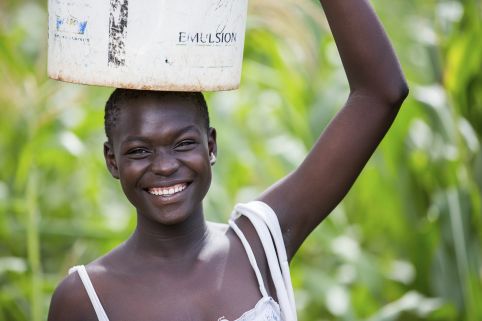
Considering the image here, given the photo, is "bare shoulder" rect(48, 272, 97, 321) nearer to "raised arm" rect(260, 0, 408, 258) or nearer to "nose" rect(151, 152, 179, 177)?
"nose" rect(151, 152, 179, 177)

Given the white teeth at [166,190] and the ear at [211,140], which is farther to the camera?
the ear at [211,140]

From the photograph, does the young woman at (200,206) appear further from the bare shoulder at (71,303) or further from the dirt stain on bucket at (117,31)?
the dirt stain on bucket at (117,31)

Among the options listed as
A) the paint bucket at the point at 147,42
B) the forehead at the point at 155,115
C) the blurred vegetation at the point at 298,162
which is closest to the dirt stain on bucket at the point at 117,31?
the paint bucket at the point at 147,42

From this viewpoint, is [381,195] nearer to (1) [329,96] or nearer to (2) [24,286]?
(1) [329,96]

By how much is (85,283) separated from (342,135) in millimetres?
622

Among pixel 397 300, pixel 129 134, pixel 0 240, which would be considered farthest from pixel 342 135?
pixel 0 240

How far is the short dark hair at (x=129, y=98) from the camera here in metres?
2.04

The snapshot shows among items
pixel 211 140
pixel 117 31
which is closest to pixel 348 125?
pixel 211 140

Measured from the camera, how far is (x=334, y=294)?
3.48 metres

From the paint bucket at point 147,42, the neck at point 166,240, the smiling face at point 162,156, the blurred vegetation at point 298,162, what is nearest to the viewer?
the paint bucket at point 147,42

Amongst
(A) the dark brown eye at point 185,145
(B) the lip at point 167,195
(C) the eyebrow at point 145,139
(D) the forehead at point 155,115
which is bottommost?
(B) the lip at point 167,195

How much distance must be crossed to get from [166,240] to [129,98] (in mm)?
310

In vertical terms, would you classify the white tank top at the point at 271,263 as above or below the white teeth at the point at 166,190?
below

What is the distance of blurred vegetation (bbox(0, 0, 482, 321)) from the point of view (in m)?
3.34
